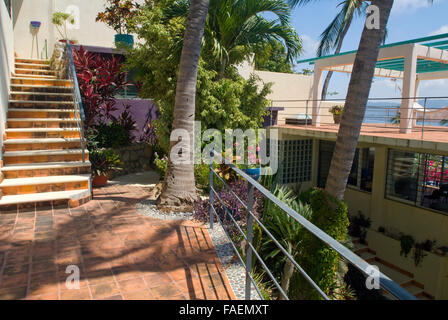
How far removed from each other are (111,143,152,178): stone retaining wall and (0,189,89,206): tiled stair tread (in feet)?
9.83

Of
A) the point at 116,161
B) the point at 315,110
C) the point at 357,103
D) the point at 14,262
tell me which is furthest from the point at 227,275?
the point at 315,110

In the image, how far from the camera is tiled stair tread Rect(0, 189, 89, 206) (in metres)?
5.05

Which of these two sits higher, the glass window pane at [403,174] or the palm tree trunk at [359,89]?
the palm tree trunk at [359,89]

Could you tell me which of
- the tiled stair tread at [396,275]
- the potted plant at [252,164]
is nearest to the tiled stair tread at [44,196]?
the potted plant at [252,164]

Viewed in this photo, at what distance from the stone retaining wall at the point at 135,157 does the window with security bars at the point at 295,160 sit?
5.48 m

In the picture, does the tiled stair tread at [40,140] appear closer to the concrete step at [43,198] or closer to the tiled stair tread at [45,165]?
the tiled stair tread at [45,165]

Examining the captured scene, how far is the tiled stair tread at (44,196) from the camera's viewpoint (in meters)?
5.05

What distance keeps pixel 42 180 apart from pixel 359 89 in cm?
514

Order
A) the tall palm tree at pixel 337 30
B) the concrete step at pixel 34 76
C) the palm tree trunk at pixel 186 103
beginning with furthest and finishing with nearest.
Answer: the tall palm tree at pixel 337 30
the concrete step at pixel 34 76
the palm tree trunk at pixel 186 103

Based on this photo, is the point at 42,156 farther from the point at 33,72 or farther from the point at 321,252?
the point at 321,252

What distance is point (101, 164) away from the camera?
7387 mm

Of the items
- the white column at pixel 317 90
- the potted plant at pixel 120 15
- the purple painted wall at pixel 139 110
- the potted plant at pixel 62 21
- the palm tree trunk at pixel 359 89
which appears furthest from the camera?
the white column at pixel 317 90

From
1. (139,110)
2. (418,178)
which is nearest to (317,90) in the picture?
(418,178)
